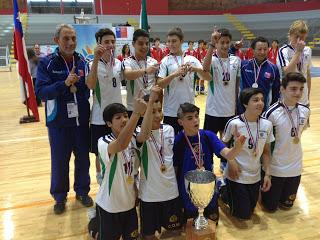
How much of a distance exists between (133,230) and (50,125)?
1.11 metres

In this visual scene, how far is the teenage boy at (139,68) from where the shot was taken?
2.88 metres

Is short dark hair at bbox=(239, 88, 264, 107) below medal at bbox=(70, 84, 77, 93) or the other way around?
below

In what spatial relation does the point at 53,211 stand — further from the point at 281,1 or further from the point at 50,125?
the point at 281,1

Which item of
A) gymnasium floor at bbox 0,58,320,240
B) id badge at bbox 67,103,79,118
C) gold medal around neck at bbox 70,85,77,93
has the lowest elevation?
gymnasium floor at bbox 0,58,320,240

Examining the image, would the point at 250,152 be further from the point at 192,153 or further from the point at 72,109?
the point at 72,109

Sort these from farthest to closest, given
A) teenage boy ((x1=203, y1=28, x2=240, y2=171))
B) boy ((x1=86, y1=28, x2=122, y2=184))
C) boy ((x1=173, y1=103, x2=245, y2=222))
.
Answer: teenage boy ((x1=203, y1=28, x2=240, y2=171))
boy ((x1=86, y1=28, x2=122, y2=184))
boy ((x1=173, y1=103, x2=245, y2=222))

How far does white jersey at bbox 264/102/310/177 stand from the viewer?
110 inches

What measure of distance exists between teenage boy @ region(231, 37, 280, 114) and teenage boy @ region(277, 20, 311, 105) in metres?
0.18

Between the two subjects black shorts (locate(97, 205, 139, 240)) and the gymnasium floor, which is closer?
black shorts (locate(97, 205, 139, 240))

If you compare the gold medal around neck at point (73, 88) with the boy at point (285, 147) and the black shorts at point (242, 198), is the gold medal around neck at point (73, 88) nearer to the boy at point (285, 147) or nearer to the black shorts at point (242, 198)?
the black shorts at point (242, 198)

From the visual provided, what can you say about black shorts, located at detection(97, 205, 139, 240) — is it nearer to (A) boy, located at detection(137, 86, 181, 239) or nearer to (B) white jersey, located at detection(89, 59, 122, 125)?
(A) boy, located at detection(137, 86, 181, 239)

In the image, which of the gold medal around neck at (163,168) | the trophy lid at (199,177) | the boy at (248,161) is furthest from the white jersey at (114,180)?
the boy at (248,161)

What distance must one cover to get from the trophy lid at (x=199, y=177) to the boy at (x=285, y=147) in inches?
33.0

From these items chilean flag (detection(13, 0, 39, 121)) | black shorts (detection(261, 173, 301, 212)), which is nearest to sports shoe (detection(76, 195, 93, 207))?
black shorts (detection(261, 173, 301, 212))
